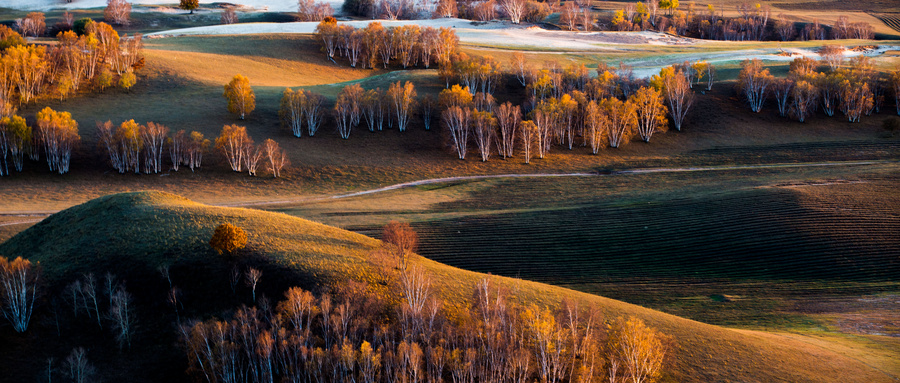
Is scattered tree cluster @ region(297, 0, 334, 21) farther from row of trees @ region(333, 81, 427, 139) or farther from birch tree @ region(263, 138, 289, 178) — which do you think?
birch tree @ region(263, 138, 289, 178)

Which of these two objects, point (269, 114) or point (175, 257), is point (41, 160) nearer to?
point (269, 114)

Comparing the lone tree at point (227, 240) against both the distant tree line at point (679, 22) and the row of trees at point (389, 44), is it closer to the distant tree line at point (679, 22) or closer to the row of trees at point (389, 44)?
the row of trees at point (389, 44)

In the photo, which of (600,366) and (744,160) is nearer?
(600,366)

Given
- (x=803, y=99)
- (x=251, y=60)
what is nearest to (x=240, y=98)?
(x=251, y=60)

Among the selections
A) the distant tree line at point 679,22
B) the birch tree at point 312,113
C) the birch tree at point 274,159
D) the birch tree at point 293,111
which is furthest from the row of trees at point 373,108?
the distant tree line at point 679,22

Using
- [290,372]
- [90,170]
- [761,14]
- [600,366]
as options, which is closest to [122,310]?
[290,372]

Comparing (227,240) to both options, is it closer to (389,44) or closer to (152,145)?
(152,145)
